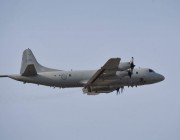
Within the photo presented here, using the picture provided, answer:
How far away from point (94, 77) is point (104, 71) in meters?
1.29

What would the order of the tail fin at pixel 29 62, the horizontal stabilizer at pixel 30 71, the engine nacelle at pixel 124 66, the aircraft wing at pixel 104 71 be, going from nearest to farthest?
the aircraft wing at pixel 104 71, the horizontal stabilizer at pixel 30 71, the engine nacelle at pixel 124 66, the tail fin at pixel 29 62

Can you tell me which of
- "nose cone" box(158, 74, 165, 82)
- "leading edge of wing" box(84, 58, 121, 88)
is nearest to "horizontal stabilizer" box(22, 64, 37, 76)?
"leading edge of wing" box(84, 58, 121, 88)

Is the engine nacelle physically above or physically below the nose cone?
above

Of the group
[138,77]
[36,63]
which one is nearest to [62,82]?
[36,63]

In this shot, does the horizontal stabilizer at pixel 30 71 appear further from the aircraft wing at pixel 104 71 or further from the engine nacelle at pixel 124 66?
the engine nacelle at pixel 124 66

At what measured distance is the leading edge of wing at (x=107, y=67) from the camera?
47344 millimetres

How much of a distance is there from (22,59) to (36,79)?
17.0 feet

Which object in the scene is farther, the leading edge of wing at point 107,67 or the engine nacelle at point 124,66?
the engine nacelle at point 124,66

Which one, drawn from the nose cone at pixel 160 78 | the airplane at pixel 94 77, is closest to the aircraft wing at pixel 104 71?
the airplane at pixel 94 77

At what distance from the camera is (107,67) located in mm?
48375

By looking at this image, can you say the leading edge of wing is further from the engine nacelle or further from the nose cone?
the nose cone

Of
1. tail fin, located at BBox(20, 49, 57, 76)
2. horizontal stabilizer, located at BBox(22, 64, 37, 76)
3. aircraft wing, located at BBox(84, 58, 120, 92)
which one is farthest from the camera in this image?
tail fin, located at BBox(20, 49, 57, 76)

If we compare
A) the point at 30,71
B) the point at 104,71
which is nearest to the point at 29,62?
the point at 30,71

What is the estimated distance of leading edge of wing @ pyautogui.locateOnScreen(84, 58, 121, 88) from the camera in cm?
4734
